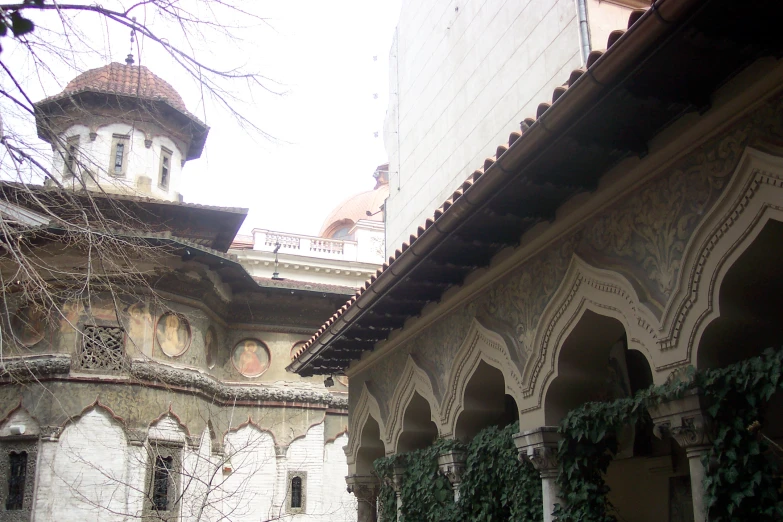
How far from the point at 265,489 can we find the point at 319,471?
1.38 m

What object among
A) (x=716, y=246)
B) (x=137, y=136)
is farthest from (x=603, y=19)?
(x=137, y=136)

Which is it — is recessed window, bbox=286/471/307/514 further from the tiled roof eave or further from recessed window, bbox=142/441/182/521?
the tiled roof eave

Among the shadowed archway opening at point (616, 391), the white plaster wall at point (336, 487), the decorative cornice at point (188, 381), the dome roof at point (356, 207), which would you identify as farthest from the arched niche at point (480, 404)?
the dome roof at point (356, 207)

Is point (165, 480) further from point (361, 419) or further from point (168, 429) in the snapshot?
point (361, 419)

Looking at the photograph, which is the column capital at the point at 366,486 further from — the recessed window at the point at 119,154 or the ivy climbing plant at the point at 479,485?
the recessed window at the point at 119,154

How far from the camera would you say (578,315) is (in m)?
6.48

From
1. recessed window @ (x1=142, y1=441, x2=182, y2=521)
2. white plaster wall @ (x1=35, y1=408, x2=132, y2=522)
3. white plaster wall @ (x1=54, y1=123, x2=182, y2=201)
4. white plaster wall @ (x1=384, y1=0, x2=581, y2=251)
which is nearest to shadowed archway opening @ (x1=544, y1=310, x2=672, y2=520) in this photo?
white plaster wall @ (x1=384, y1=0, x2=581, y2=251)

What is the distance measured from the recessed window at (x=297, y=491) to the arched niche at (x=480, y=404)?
11462mm

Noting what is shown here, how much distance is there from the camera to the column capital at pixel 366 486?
40.1 ft

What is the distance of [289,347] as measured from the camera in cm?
2003

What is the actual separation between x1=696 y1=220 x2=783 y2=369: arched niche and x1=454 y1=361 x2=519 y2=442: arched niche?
339 cm

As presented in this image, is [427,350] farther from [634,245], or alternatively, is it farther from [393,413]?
[634,245]

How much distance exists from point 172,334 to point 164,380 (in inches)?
49.3

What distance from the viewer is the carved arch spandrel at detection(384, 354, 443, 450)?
367 inches
